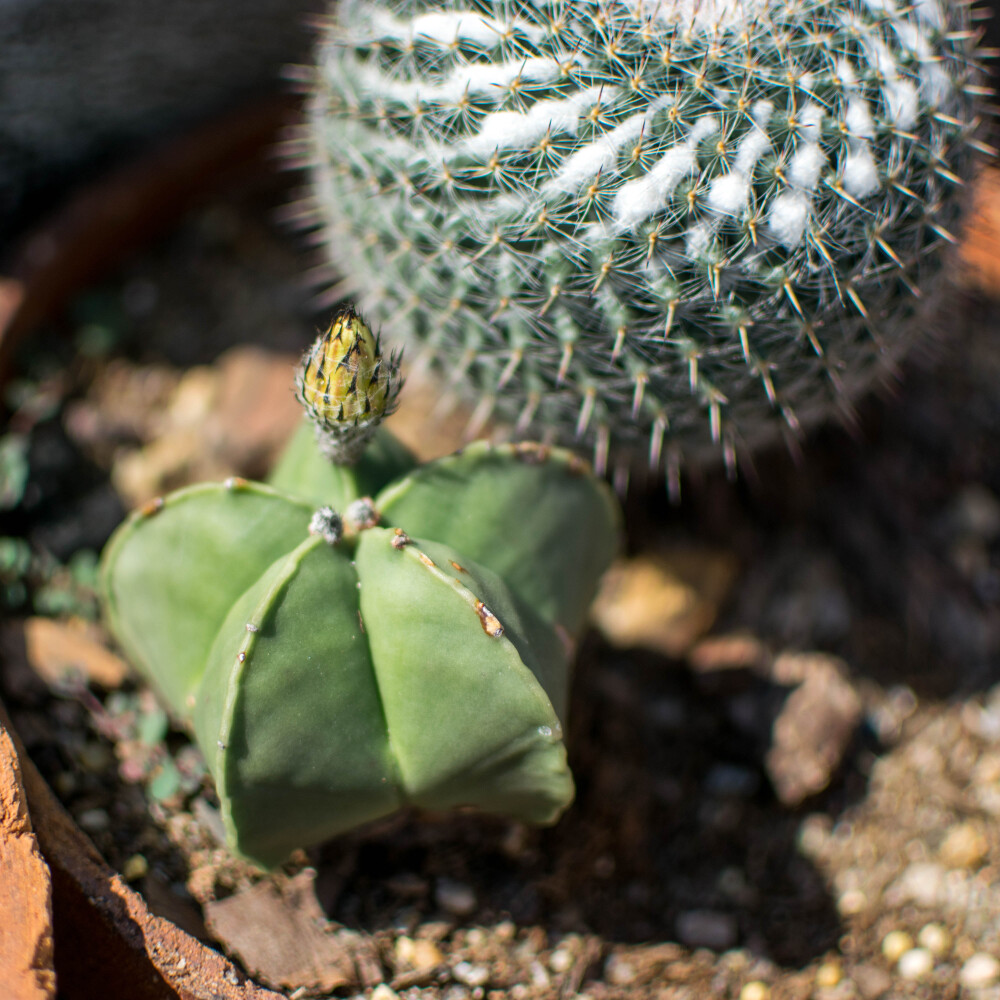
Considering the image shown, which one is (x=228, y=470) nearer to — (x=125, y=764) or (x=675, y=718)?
(x=125, y=764)

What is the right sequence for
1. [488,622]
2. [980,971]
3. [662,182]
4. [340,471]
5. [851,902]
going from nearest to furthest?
[488,622] → [662,182] → [340,471] → [980,971] → [851,902]

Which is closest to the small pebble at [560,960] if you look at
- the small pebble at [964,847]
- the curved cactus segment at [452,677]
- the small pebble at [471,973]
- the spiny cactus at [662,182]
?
the small pebble at [471,973]

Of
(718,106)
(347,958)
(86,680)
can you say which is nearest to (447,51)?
(718,106)

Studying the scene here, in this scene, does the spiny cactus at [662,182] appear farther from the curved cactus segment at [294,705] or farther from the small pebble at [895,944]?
the small pebble at [895,944]

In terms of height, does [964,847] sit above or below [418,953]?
below

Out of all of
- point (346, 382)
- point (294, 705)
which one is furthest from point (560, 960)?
point (346, 382)

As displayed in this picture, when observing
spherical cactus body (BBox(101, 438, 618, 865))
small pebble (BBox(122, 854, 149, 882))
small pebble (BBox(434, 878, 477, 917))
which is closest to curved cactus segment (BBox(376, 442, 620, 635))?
spherical cactus body (BBox(101, 438, 618, 865))

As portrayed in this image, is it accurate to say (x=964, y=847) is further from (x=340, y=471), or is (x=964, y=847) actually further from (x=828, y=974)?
(x=340, y=471)
